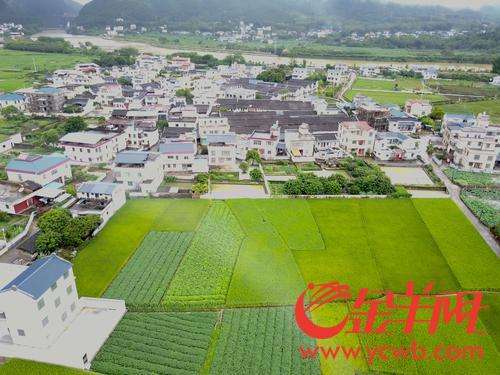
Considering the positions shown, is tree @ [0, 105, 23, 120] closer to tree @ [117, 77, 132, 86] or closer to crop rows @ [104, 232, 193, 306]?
tree @ [117, 77, 132, 86]

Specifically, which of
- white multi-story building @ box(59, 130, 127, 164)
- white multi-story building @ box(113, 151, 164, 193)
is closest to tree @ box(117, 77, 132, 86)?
white multi-story building @ box(59, 130, 127, 164)

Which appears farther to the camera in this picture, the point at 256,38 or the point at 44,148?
the point at 256,38

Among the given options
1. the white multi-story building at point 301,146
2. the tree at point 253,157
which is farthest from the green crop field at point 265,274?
the white multi-story building at point 301,146

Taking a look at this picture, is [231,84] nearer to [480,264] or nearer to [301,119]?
[301,119]

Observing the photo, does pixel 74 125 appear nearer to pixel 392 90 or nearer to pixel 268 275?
pixel 268 275

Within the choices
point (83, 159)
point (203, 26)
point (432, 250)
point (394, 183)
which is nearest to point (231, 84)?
point (83, 159)

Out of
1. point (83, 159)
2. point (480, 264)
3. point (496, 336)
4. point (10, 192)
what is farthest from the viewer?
point (83, 159)

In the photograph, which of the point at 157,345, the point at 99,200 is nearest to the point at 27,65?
the point at 99,200
